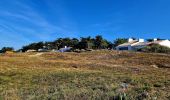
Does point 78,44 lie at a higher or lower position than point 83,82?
higher

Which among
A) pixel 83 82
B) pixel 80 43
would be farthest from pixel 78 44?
pixel 83 82

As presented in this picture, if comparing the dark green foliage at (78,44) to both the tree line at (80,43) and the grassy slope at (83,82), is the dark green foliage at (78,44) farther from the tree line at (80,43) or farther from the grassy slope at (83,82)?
the grassy slope at (83,82)

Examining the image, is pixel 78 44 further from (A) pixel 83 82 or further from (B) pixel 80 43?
(A) pixel 83 82

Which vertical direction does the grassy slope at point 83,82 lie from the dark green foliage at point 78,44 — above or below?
below

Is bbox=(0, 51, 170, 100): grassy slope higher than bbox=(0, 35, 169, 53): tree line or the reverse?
the reverse

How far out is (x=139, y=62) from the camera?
2023 inches

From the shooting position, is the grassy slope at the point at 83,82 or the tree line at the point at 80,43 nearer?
the grassy slope at the point at 83,82

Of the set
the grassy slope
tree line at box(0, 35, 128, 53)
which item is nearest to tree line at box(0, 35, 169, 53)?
tree line at box(0, 35, 128, 53)

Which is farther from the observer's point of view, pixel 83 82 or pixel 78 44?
pixel 78 44

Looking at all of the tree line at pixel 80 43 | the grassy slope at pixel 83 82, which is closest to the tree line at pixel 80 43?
the tree line at pixel 80 43

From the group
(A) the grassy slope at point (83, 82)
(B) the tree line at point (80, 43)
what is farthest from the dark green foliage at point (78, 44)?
(A) the grassy slope at point (83, 82)

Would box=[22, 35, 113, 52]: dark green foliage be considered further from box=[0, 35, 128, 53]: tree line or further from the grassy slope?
the grassy slope

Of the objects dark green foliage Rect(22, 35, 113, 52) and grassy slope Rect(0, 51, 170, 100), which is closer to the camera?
grassy slope Rect(0, 51, 170, 100)

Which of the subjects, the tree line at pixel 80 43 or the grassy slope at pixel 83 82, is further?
the tree line at pixel 80 43
